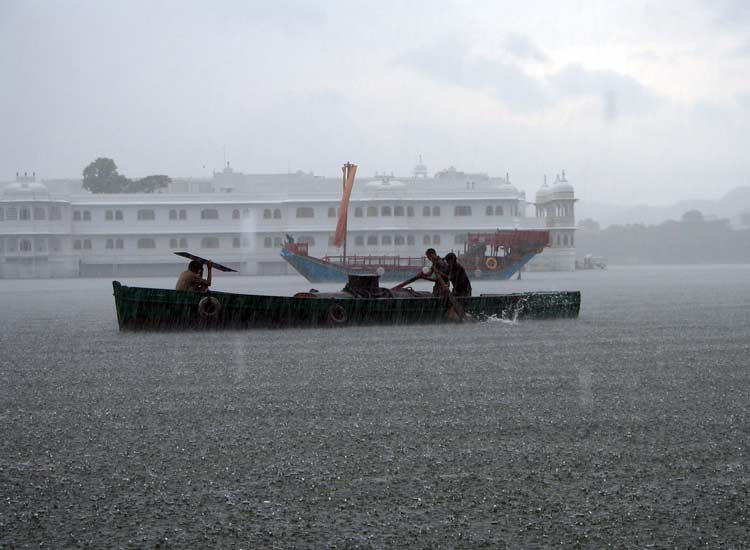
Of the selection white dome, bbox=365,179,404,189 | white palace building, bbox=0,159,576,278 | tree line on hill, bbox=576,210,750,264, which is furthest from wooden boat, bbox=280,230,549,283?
tree line on hill, bbox=576,210,750,264

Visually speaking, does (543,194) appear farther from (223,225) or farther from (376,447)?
(376,447)

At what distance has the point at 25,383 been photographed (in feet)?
29.1

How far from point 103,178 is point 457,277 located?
243ft

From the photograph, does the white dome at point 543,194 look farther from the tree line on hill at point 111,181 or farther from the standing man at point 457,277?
the standing man at point 457,277

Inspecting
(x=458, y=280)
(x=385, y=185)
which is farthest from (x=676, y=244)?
(x=458, y=280)

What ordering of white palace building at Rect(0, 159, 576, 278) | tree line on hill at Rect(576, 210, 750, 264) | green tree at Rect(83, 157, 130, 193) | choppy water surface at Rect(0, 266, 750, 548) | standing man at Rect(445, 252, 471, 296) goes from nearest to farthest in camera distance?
choppy water surface at Rect(0, 266, 750, 548) → standing man at Rect(445, 252, 471, 296) → white palace building at Rect(0, 159, 576, 278) → green tree at Rect(83, 157, 130, 193) → tree line on hill at Rect(576, 210, 750, 264)

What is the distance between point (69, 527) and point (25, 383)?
5.12m

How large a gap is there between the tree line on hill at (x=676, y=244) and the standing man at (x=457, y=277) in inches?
3874

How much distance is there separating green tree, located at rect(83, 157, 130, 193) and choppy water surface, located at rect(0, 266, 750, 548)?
76165 mm

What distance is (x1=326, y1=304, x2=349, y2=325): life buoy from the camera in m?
14.8

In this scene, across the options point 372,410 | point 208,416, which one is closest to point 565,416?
point 372,410

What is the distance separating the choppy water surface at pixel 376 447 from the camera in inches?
165

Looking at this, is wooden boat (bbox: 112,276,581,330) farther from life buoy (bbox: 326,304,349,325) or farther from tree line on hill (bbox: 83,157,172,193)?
tree line on hill (bbox: 83,157,172,193)

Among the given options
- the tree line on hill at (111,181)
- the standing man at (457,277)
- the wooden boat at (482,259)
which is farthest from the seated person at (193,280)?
the tree line on hill at (111,181)
